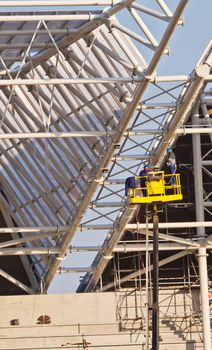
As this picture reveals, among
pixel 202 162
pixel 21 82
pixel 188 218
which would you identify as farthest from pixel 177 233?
pixel 21 82

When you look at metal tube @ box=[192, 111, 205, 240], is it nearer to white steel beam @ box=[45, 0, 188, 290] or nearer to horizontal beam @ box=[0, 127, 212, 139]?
white steel beam @ box=[45, 0, 188, 290]

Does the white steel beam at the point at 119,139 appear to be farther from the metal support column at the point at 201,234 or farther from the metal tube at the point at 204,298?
the metal tube at the point at 204,298

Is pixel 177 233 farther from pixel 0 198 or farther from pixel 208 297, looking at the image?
pixel 0 198

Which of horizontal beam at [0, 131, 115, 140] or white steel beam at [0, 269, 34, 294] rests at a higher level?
white steel beam at [0, 269, 34, 294]

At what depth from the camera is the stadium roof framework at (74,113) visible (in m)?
43.2

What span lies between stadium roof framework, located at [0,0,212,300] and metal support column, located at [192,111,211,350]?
1372 millimetres

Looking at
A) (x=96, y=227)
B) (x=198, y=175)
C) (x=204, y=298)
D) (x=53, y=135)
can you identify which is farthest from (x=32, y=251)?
(x=53, y=135)

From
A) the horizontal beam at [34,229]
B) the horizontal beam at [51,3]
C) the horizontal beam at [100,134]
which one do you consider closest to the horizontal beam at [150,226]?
the horizontal beam at [34,229]

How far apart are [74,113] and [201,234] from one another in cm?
821

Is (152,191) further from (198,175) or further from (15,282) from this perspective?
(15,282)

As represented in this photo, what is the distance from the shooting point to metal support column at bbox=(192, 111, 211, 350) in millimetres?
54938

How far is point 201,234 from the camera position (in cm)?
5678

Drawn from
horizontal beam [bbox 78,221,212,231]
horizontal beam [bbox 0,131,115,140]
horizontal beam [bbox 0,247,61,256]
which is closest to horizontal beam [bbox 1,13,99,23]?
horizontal beam [bbox 0,131,115,140]

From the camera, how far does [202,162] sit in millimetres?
55312
